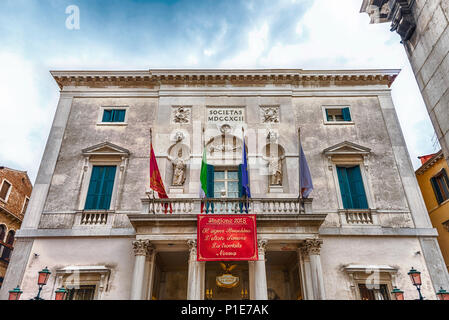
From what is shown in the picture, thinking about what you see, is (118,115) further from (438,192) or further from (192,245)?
(438,192)

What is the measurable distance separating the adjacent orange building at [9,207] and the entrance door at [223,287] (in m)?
17.8

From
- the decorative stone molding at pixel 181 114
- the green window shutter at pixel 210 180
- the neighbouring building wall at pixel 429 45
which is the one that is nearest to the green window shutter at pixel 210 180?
the green window shutter at pixel 210 180

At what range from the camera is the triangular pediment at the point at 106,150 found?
1569cm

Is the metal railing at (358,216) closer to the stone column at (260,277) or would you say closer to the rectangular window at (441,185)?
the stone column at (260,277)

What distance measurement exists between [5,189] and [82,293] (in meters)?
15.9

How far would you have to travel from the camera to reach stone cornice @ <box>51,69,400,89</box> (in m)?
17.6

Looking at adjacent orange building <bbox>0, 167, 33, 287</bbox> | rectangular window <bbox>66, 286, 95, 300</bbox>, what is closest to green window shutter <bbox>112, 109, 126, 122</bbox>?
rectangular window <bbox>66, 286, 95, 300</bbox>

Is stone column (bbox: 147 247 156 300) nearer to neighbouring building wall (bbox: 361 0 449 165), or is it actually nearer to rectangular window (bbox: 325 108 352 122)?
neighbouring building wall (bbox: 361 0 449 165)

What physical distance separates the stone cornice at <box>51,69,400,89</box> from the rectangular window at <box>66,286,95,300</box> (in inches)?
431

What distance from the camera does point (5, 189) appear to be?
2394 cm

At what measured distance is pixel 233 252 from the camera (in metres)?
12.0

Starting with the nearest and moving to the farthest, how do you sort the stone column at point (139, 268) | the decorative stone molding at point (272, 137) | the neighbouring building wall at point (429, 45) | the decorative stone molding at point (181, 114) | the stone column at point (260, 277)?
the neighbouring building wall at point (429, 45) < the stone column at point (260, 277) < the stone column at point (139, 268) < the decorative stone molding at point (272, 137) < the decorative stone molding at point (181, 114)

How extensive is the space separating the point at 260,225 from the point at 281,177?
3.69 meters

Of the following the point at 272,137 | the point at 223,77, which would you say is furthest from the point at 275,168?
the point at 223,77
